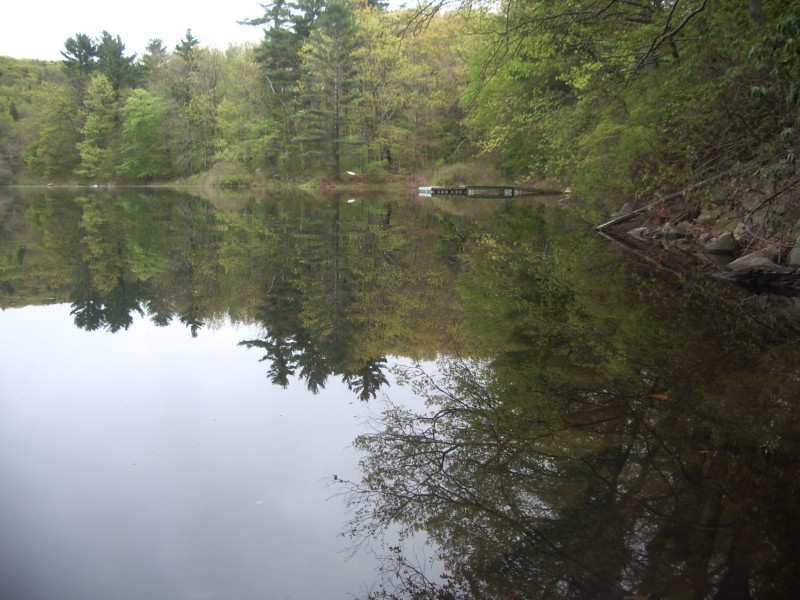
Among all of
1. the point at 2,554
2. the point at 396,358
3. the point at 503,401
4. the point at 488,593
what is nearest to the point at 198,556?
the point at 2,554

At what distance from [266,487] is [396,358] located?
2760 millimetres

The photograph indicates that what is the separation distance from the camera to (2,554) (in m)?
2.88

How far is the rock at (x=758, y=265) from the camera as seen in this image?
991 centimetres

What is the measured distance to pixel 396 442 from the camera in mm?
4270

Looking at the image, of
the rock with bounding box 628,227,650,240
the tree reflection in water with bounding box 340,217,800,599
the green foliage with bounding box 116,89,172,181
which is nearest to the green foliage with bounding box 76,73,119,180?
the green foliage with bounding box 116,89,172,181

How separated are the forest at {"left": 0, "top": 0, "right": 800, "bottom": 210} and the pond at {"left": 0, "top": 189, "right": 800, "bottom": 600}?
681 centimetres

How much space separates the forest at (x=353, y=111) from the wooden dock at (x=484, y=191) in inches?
53.3

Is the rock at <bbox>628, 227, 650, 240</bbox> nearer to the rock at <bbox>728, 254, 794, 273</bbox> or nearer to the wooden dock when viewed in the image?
the rock at <bbox>728, 254, 794, 273</bbox>

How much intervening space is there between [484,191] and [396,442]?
37.8 meters

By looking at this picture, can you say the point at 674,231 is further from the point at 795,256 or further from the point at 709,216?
the point at 795,256

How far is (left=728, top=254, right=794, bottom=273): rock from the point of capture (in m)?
9.91

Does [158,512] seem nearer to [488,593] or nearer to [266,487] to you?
[266,487]

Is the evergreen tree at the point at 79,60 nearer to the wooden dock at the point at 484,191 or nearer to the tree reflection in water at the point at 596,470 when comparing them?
the wooden dock at the point at 484,191

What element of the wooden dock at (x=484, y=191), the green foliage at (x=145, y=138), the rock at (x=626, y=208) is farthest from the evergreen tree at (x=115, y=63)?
the rock at (x=626, y=208)
